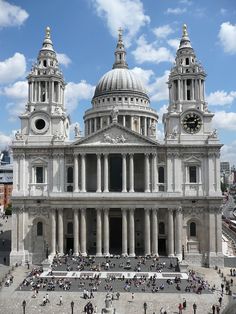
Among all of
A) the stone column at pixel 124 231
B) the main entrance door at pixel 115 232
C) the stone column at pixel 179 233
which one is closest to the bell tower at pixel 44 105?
the stone column at pixel 124 231

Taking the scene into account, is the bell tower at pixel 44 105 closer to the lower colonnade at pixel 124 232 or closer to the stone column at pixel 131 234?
the lower colonnade at pixel 124 232

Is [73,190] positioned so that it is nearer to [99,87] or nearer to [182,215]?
[182,215]

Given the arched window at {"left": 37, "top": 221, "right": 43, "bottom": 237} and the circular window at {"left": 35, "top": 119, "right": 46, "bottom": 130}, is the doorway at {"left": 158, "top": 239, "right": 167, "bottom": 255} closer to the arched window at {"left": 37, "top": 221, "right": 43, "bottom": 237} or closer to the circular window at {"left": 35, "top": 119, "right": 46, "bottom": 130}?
the arched window at {"left": 37, "top": 221, "right": 43, "bottom": 237}

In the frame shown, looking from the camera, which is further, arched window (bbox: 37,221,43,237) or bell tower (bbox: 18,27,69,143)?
bell tower (bbox: 18,27,69,143)

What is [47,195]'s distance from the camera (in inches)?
2557

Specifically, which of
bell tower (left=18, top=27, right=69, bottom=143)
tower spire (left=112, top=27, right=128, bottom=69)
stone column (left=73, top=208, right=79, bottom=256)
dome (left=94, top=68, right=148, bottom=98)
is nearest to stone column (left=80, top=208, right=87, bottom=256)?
stone column (left=73, top=208, right=79, bottom=256)

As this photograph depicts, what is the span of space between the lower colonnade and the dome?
3553 cm

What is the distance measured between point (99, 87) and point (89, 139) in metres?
31.6

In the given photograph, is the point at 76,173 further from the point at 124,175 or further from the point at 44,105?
the point at 44,105

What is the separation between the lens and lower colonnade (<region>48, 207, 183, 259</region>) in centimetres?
6212

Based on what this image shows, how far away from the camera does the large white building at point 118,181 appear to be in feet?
205

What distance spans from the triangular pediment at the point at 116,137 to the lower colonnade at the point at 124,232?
10386 millimetres

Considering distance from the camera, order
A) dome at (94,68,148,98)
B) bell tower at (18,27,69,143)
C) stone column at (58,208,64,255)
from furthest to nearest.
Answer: dome at (94,68,148,98)
bell tower at (18,27,69,143)
stone column at (58,208,64,255)

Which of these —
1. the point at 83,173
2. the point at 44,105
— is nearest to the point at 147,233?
the point at 83,173
